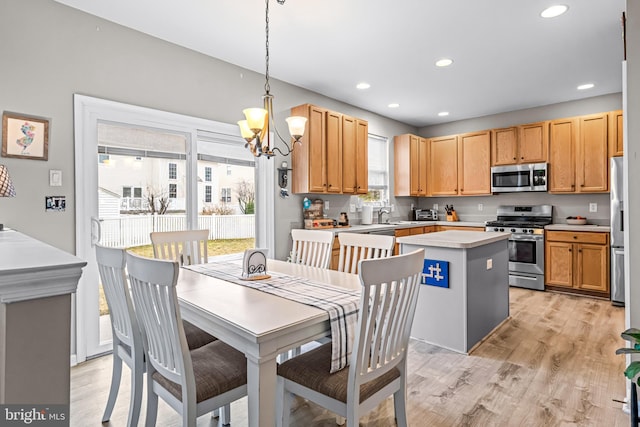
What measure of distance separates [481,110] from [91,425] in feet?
19.6

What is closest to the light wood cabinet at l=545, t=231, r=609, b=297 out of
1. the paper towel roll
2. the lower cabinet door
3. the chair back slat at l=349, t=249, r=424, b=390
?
the lower cabinet door

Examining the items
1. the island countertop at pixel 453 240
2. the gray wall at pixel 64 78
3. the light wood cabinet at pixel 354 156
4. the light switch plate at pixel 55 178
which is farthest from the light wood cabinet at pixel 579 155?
the light switch plate at pixel 55 178

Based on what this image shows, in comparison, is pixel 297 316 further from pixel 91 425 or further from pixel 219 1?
pixel 219 1

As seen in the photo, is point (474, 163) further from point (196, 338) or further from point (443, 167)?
point (196, 338)

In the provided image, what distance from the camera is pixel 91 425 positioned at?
1894mm

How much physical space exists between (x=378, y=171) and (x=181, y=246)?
3866 millimetres

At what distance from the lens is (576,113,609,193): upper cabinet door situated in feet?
15.0

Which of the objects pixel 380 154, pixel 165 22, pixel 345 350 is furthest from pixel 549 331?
pixel 165 22

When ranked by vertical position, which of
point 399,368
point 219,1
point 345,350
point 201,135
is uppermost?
point 219,1

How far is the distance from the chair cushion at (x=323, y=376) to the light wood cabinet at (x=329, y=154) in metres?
2.70

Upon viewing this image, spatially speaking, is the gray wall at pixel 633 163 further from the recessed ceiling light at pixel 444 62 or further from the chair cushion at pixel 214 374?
the chair cushion at pixel 214 374

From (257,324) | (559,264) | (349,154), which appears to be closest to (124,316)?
(257,324)

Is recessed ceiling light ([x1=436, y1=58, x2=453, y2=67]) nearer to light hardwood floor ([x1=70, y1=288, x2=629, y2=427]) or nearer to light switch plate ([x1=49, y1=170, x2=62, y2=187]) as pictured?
light hardwood floor ([x1=70, y1=288, x2=629, y2=427])

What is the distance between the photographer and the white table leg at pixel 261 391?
1.25 metres
